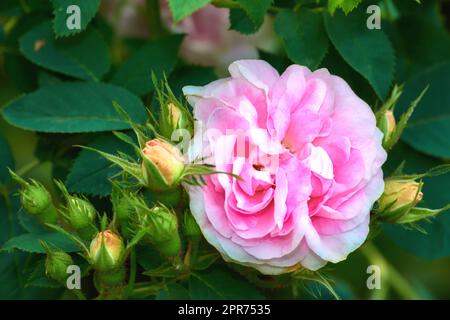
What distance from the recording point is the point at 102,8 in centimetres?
129

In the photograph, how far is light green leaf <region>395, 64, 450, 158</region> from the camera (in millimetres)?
1097

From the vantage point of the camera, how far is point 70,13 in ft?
2.98

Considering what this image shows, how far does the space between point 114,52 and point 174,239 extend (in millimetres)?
538

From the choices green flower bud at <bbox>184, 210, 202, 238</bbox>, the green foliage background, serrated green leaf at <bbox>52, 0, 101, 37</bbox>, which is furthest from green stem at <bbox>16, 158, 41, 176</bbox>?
green flower bud at <bbox>184, 210, 202, 238</bbox>

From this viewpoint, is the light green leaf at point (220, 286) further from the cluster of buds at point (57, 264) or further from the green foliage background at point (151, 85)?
the cluster of buds at point (57, 264)

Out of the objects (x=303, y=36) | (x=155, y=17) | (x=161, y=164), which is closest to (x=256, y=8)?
(x=303, y=36)

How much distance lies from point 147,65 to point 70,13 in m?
0.16

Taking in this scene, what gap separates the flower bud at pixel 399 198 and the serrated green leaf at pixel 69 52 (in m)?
0.39

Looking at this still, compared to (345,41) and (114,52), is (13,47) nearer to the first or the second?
(114,52)

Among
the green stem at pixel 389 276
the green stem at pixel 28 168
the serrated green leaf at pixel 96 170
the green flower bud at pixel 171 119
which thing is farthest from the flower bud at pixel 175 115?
the green stem at pixel 389 276
